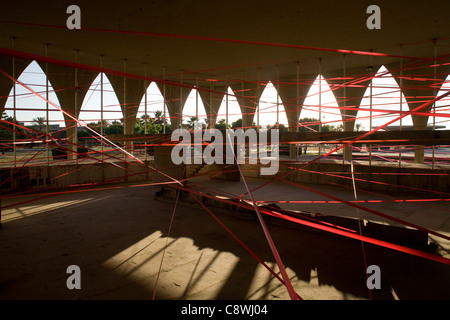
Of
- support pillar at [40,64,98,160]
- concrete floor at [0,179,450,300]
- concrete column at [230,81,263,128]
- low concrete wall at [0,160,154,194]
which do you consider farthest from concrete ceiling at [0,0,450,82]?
concrete column at [230,81,263,128]

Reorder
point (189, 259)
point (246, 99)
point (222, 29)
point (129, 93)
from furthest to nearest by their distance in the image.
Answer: point (246, 99), point (129, 93), point (222, 29), point (189, 259)

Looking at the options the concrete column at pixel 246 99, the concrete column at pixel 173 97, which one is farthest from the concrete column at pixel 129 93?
the concrete column at pixel 246 99

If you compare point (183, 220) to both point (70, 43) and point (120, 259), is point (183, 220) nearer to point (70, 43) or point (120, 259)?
point (120, 259)

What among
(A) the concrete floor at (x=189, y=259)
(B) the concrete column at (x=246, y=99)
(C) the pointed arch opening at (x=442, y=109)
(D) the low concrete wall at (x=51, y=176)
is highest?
(B) the concrete column at (x=246, y=99)

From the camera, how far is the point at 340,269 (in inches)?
217

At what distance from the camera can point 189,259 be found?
6039 millimetres

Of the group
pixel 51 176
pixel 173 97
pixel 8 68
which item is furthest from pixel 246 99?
Result: pixel 8 68

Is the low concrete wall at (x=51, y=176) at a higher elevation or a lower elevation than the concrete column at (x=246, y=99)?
lower

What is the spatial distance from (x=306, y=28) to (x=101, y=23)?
21.6 feet

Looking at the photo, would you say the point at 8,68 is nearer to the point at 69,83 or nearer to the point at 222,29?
the point at 69,83

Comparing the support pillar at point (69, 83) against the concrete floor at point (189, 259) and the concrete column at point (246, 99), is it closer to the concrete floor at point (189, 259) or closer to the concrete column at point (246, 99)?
the concrete floor at point (189, 259)

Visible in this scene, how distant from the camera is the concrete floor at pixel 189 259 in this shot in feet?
15.6

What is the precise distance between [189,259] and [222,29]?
7.26 meters

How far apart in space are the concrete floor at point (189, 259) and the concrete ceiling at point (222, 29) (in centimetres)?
411
